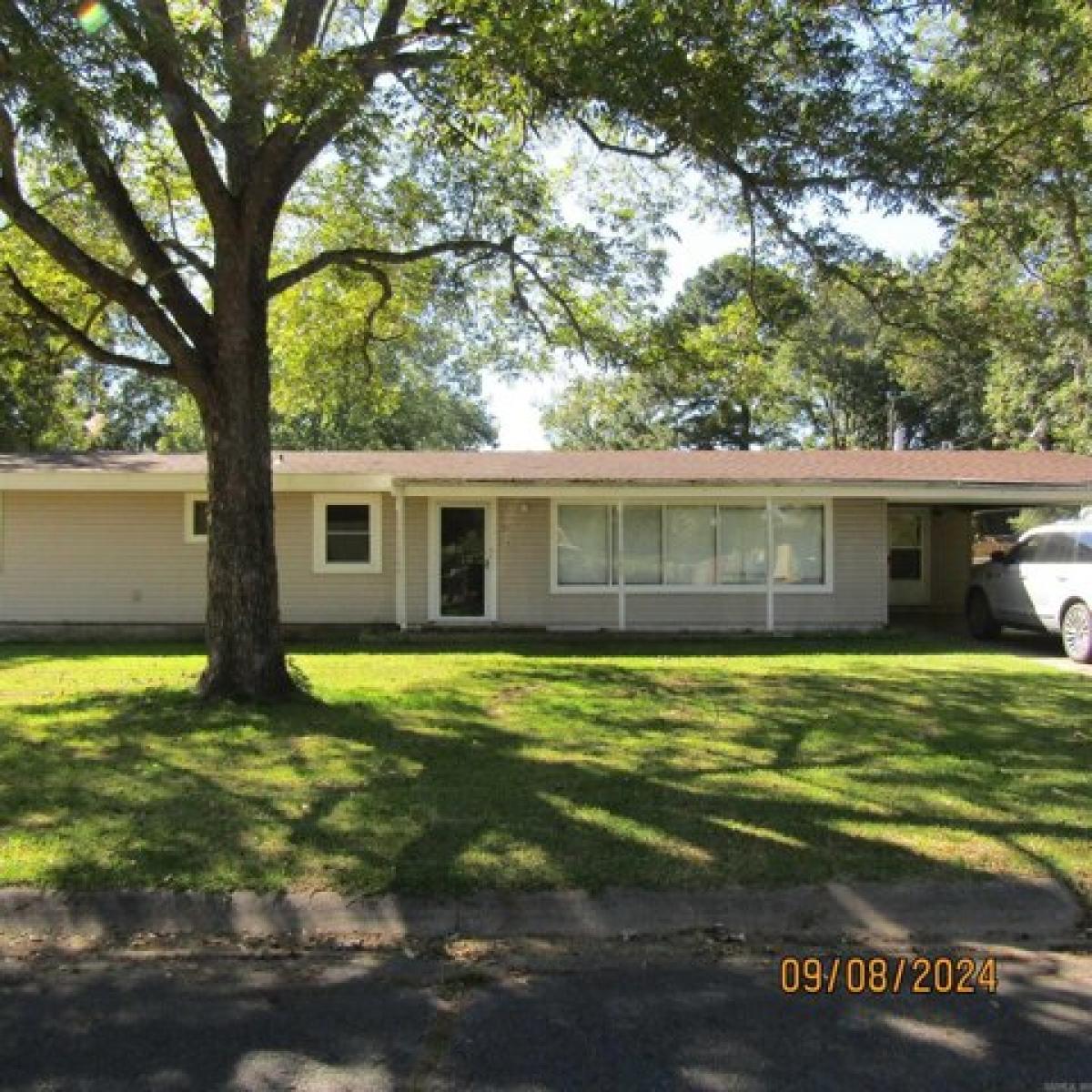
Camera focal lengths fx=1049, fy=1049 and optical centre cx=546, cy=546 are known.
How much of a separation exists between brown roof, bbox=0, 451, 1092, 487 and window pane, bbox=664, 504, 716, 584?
0.68 meters

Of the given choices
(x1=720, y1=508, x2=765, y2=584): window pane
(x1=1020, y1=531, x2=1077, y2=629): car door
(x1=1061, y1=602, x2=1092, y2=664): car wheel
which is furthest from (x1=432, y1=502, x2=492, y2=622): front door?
(x1=1061, y1=602, x2=1092, y2=664): car wheel

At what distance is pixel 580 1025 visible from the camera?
3.80 m

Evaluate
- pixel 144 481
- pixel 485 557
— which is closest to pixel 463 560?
pixel 485 557

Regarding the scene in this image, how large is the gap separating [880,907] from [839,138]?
6146 mm

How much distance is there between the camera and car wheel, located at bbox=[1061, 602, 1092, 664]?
1309cm

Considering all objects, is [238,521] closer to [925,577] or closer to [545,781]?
[545,781]

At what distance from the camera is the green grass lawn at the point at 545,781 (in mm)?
5246

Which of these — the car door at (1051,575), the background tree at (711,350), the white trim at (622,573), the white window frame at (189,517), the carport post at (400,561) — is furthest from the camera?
the white window frame at (189,517)

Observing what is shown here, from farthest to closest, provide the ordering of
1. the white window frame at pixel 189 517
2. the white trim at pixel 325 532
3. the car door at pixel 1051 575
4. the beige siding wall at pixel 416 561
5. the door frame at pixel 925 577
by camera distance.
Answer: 1. the door frame at pixel 925 577
2. the white window frame at pixel 189 517
3. the white trim at pixel 325 532
4. the beige siding wall at pixel 416 561
5. the car door at pixel 1051 575

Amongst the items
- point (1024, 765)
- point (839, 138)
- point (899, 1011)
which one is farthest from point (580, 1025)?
point (839, 138)

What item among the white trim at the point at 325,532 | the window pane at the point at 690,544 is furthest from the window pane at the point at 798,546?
the white trim at the point at 325,532

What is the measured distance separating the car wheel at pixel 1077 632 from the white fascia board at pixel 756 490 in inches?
113

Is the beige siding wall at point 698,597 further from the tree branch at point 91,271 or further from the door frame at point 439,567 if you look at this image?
the tree branch at point 91,271

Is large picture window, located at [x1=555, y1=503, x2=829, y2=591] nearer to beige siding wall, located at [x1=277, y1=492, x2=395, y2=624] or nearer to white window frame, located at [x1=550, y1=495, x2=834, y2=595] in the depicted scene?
white window frame, located at [x1=550, y1=495, x2=834, y2=595]
